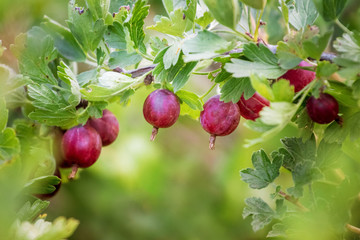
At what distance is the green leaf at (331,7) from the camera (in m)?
0.46

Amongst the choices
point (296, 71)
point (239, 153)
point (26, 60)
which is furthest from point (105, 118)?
point (239, 153)

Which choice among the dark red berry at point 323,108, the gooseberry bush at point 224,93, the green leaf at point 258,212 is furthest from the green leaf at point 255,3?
the green leaf at point 258,212

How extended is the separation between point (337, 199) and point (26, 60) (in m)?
0.42

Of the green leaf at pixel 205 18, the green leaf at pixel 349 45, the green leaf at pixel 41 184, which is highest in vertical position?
the green leaf at pixel 205 18

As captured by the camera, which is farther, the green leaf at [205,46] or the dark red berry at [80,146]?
the dark red berry at [80,146]

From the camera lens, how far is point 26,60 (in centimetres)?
61

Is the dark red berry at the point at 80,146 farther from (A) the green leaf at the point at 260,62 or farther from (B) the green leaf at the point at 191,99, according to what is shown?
(A) the green leaf at the point at 260,62

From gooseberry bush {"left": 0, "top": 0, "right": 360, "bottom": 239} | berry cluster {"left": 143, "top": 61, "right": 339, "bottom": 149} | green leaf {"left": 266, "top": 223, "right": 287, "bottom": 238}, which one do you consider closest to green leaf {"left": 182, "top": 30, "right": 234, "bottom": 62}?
gooseberry bush {"left": 0, "top": 0, "right": 360, "bottom": 239}

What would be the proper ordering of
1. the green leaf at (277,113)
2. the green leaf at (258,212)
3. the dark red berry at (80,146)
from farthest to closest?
the dark red berry at (80,146)
the green leaf at (258,212)
the green leaf at (277,113)

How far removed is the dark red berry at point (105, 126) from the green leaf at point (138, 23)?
5.8 inches

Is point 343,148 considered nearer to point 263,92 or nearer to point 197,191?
point 263,92

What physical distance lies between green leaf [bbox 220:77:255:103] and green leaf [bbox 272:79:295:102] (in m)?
0.08

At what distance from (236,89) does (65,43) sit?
0.29 m

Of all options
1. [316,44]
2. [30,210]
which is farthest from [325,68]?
[30,210]
